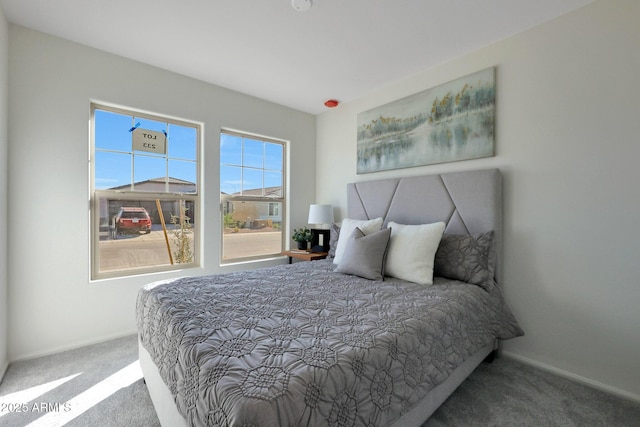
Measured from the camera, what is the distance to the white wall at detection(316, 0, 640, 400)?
68.2 inches

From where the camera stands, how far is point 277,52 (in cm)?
243

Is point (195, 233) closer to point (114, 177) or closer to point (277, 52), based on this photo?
point (114, 177)

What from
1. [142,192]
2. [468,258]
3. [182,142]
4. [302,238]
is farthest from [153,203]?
[468,258]

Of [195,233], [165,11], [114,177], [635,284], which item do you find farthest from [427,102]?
[114,177]

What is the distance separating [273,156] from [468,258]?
2668mm

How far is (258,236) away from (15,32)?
2732 mm

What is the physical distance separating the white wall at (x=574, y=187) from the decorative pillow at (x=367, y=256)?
1.03 metres

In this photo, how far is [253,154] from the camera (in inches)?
139

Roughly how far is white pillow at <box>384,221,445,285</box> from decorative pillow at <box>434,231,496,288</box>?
0.13m

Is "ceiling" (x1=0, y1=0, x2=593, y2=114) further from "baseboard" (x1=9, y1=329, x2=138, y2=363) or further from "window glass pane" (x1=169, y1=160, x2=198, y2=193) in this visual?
"baseboard" (x1=9, y1=329, x2=138, y2=363)

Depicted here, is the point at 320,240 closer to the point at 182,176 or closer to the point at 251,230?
the point at 251,230

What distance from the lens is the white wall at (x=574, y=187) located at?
1.73 m

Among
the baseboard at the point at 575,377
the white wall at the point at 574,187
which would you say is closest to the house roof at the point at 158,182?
the white wall at the point at 574,187

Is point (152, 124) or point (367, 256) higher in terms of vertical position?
point (152, 124)
